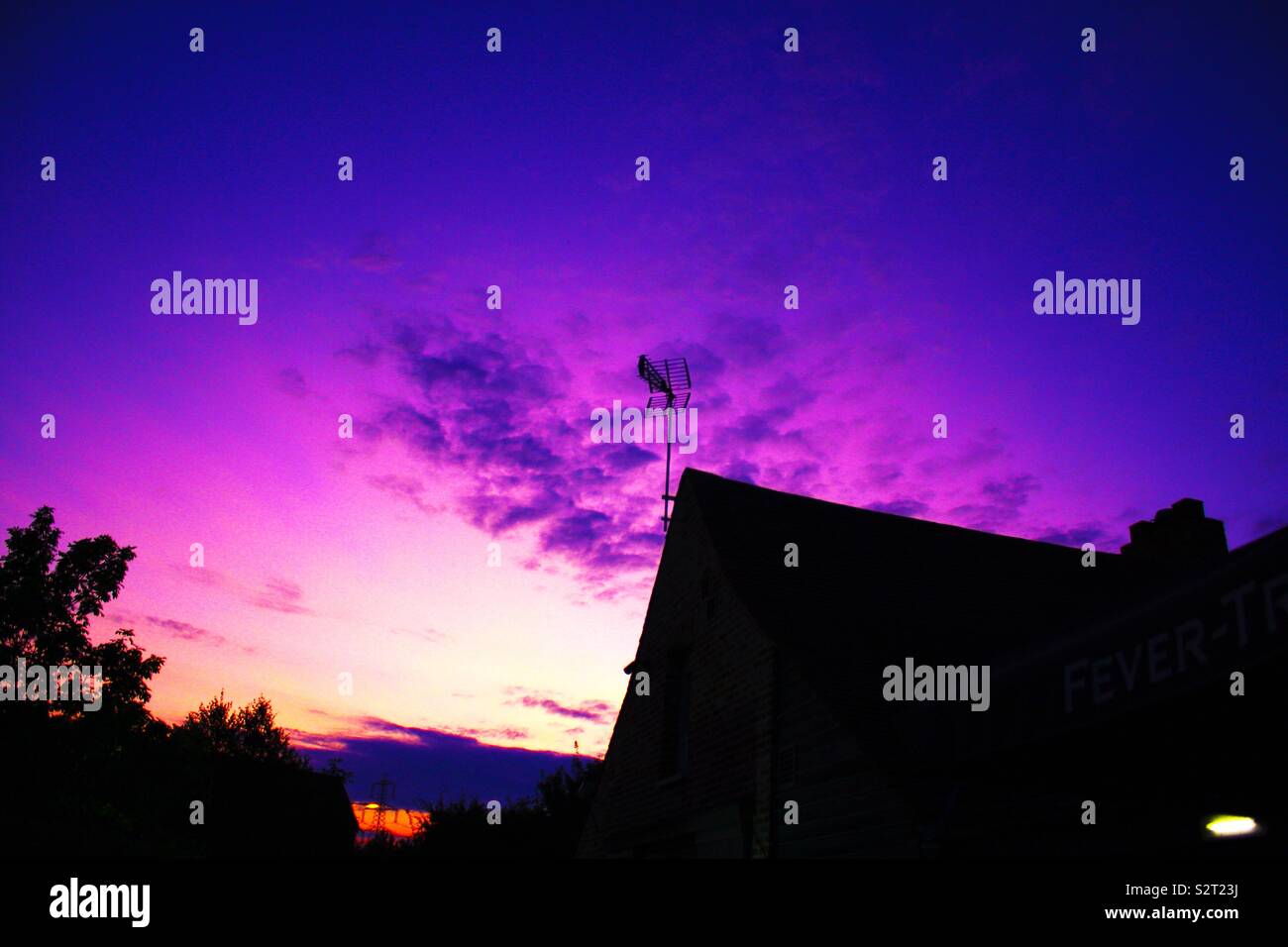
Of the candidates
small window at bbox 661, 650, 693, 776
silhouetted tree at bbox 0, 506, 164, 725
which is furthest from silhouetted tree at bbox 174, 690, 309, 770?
small window at bbox 661, 650, 693, 776

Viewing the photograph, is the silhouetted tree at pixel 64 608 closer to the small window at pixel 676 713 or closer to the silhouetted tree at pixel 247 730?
the small window at pixel 676 713

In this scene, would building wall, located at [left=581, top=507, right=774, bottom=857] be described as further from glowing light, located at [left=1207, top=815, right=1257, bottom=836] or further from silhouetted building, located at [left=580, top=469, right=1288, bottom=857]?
glowing light, located at [left=1207, top=815, right=1257, bottom=836]

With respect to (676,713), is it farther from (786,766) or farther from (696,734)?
(786,766)

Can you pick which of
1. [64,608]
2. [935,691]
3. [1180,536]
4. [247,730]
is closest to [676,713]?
[935,691]

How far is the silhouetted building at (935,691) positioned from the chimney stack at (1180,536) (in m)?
0.05

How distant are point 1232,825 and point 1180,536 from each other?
16.0m

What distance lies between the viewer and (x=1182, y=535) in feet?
65.4

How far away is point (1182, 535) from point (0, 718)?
3103 cm

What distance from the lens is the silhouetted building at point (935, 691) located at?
4.72 m

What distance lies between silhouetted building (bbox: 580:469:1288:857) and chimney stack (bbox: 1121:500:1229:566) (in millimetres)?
46

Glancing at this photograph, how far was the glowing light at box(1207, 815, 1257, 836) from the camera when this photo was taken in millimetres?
6070
